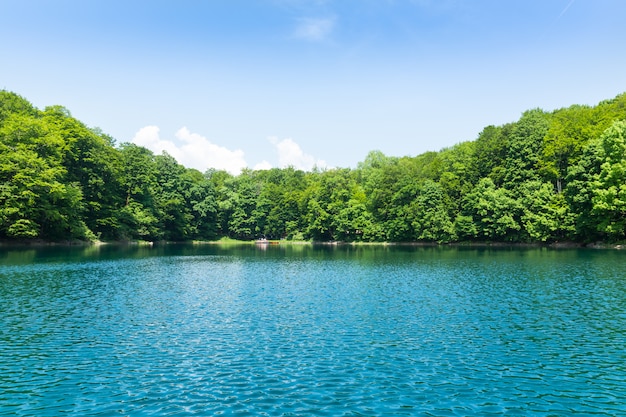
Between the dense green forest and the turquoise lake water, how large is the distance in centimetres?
4637

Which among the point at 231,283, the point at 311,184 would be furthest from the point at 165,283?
the point at 311,184

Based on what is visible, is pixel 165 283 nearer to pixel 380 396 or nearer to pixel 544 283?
pixel 380 396

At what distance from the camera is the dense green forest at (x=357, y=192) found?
74.7m

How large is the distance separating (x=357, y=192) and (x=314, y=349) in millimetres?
124532

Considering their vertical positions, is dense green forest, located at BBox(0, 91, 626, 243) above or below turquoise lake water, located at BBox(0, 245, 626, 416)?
above

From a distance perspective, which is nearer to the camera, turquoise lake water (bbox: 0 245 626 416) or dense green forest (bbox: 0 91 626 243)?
turquoise lake water (bbox: 0 245 626 416)

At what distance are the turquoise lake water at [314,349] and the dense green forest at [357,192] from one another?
1825 inches

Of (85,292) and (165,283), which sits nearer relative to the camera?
(85,292)

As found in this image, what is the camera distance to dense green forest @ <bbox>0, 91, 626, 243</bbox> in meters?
74.7

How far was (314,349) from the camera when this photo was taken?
1842cm

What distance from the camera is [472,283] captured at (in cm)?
3719

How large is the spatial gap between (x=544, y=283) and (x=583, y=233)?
57.1 meters

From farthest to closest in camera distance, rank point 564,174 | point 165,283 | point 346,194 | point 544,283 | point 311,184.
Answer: point 311,184
point 346,194
point 564,174
point 165,283
point 544,283

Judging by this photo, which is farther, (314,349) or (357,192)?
(357,192)
